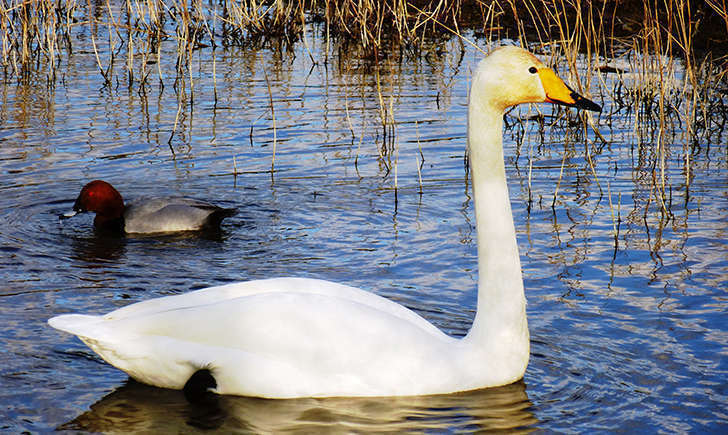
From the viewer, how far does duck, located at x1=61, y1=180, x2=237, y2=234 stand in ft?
28.6

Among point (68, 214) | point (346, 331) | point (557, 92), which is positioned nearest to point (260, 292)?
point (346, 331)

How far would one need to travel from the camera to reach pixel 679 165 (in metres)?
10.0

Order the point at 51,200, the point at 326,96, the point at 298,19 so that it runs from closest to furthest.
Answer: the point at 51,200, the point at 326,96, the point at 298,19

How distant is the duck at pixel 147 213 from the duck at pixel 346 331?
11.4 ft

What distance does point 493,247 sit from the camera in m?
5.18

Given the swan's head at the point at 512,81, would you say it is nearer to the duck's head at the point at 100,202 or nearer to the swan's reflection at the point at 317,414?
the swan's reflection at the point at 317,414

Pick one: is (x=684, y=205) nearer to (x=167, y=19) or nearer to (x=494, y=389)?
(x=494, y=389)

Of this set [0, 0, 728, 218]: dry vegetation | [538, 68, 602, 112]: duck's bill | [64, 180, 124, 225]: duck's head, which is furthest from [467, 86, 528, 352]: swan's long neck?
[0, 0, 728, 218]: dry vegetation

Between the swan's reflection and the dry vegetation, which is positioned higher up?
the dry vegetation

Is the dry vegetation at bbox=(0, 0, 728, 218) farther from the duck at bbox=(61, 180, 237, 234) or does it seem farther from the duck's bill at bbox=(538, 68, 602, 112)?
the duck's bill at bbox=(538, 68, 602, 112)

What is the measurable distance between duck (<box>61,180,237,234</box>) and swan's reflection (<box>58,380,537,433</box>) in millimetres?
3642

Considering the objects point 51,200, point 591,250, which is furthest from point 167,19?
point 591,250

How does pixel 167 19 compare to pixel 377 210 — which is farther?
pixel 167 19

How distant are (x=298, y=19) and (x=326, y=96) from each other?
5358 mm
